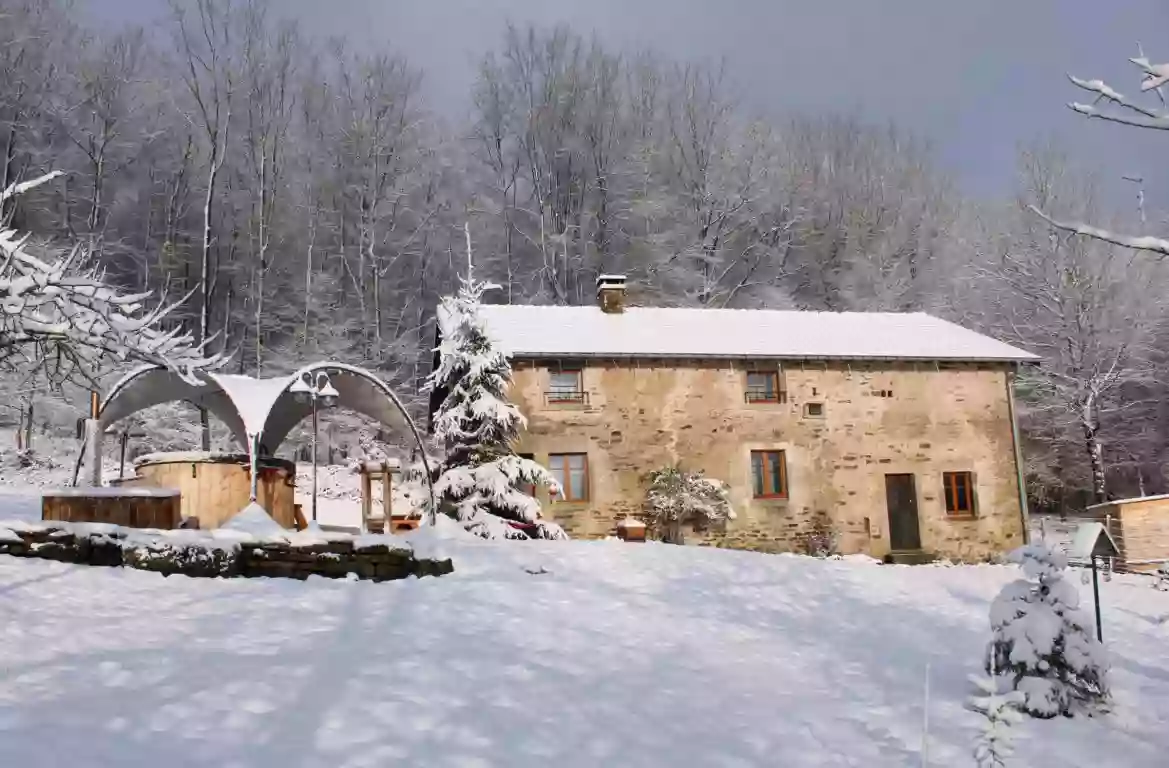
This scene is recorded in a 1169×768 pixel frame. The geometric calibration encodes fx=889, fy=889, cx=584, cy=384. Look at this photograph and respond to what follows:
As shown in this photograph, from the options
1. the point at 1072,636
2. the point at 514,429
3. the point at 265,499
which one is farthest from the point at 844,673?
the point at 514,429

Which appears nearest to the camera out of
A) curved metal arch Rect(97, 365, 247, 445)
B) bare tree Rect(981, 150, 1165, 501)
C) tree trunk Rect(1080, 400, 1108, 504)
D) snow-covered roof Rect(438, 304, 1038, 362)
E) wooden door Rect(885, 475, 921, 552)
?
curved metal arch Rect(97, 365, 247, 445)

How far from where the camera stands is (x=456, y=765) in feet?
17.1

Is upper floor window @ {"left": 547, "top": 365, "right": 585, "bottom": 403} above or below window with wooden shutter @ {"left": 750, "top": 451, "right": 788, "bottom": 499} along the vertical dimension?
above

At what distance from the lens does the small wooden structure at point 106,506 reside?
1112 cm

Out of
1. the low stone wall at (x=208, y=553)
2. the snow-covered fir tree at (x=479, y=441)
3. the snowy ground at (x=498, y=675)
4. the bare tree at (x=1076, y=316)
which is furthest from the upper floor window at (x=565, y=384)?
the bare tree at (x=1076, y=316)

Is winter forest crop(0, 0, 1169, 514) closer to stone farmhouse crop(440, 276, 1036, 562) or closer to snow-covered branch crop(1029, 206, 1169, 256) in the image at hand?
stone farmhouse crop(440, 276, 1036, 562)

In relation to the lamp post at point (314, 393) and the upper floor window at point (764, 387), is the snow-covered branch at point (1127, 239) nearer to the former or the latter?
the lamp post at point (314, 393)

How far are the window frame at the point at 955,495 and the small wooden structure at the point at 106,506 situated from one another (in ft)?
54.1

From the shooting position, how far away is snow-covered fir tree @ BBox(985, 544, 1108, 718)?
277 inches

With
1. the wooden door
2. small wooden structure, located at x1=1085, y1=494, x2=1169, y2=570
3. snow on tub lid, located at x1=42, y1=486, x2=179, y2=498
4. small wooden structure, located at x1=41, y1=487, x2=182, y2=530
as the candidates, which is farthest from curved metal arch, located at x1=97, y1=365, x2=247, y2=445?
small wooden structure, located at x1=1085, y1=494, x2=1169, y2=570

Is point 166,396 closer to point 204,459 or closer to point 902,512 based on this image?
point 204,459

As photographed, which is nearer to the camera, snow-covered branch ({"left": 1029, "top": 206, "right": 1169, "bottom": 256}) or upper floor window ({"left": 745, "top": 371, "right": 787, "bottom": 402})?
snow-covered branch ({"left": 1029, "top": 206, "right": 1169, "bottom": 256})

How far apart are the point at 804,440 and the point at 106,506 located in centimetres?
1427

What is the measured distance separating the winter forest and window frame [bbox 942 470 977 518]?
20.9 feet
